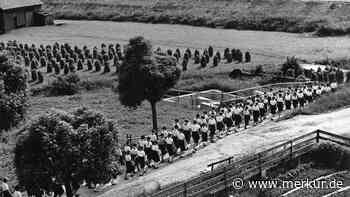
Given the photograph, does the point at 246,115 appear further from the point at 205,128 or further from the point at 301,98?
the point at 301,98

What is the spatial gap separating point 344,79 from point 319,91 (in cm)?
589

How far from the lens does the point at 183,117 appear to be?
108ft

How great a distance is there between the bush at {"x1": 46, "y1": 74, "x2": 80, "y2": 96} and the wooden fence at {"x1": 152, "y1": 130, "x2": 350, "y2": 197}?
812 inches

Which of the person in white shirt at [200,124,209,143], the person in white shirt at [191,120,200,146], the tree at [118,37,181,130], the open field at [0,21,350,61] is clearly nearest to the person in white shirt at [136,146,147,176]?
the person in white shirt at [191,120,200,146]

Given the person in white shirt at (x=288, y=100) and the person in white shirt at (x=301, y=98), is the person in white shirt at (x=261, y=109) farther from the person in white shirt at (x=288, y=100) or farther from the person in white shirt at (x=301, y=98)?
the person in white shirt at (x=301, y=98)

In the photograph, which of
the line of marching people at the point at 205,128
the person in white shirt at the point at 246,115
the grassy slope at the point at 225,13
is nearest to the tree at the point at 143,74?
the line of marching people at the point at 205,128

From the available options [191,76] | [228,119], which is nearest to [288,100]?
[228,119]

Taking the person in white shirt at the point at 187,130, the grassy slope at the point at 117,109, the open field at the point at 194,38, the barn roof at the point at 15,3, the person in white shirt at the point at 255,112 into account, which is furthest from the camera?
the barn roof at the point at 15,3

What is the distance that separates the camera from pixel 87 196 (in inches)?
848

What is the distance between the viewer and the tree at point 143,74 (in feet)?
92.9

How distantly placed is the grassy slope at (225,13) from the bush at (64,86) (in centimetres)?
2635

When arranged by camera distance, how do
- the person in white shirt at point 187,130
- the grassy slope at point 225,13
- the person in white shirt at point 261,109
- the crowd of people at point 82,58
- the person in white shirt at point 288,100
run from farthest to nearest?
the grassy slope at point 225,13 < the crowd of people at point 82,58 < the person in white shirt at point 288,100 < the person in white shirt at point 261,109 < the person in white shirt at point 187,130

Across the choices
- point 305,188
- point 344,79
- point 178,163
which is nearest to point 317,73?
point 344,79

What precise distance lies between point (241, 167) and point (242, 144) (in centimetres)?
478
